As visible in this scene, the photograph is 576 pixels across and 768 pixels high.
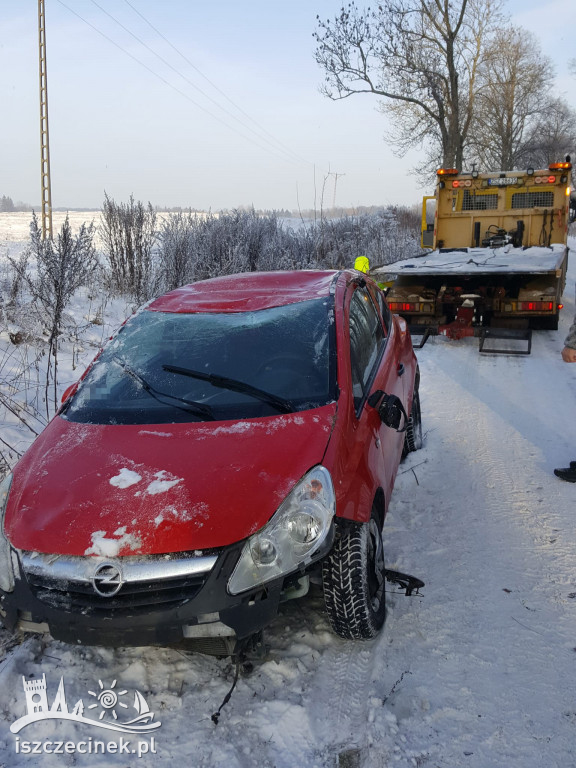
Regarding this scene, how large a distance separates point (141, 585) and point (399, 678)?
1234 mm

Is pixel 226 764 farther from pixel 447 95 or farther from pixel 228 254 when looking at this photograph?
pixel 447 95

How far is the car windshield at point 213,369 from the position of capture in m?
2.97

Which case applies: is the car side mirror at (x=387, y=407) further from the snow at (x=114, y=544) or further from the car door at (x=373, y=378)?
the snow at (x=114, y=544)

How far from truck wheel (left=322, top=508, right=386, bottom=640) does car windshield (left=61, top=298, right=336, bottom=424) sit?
0.69m

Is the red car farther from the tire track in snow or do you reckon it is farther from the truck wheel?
the tire track in snow

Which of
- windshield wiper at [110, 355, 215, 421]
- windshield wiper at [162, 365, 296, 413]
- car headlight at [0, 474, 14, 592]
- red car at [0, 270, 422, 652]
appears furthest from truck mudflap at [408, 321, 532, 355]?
car headlight at [0, 474, 14, 592]

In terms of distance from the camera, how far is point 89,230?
670 centimetres

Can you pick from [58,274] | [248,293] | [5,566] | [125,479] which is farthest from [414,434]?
[58,274]

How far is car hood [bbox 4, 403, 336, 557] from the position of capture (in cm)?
225

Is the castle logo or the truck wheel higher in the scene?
the truck wheel

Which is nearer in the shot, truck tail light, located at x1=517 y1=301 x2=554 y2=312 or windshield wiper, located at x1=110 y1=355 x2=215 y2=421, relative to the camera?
windshield wiper, located at x1=110 y1=355 x2=215 y2=421

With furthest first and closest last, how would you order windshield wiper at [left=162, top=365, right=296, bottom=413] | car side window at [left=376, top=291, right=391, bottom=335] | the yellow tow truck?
the yellow tow truck, car side window at [left=376, top=291, right=391, bottom=335], windshield wiper at [left=162, top=365, right=296, bottom=413]

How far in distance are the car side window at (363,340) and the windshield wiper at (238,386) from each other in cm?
40

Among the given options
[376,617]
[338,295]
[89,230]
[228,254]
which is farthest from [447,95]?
[376,617]
